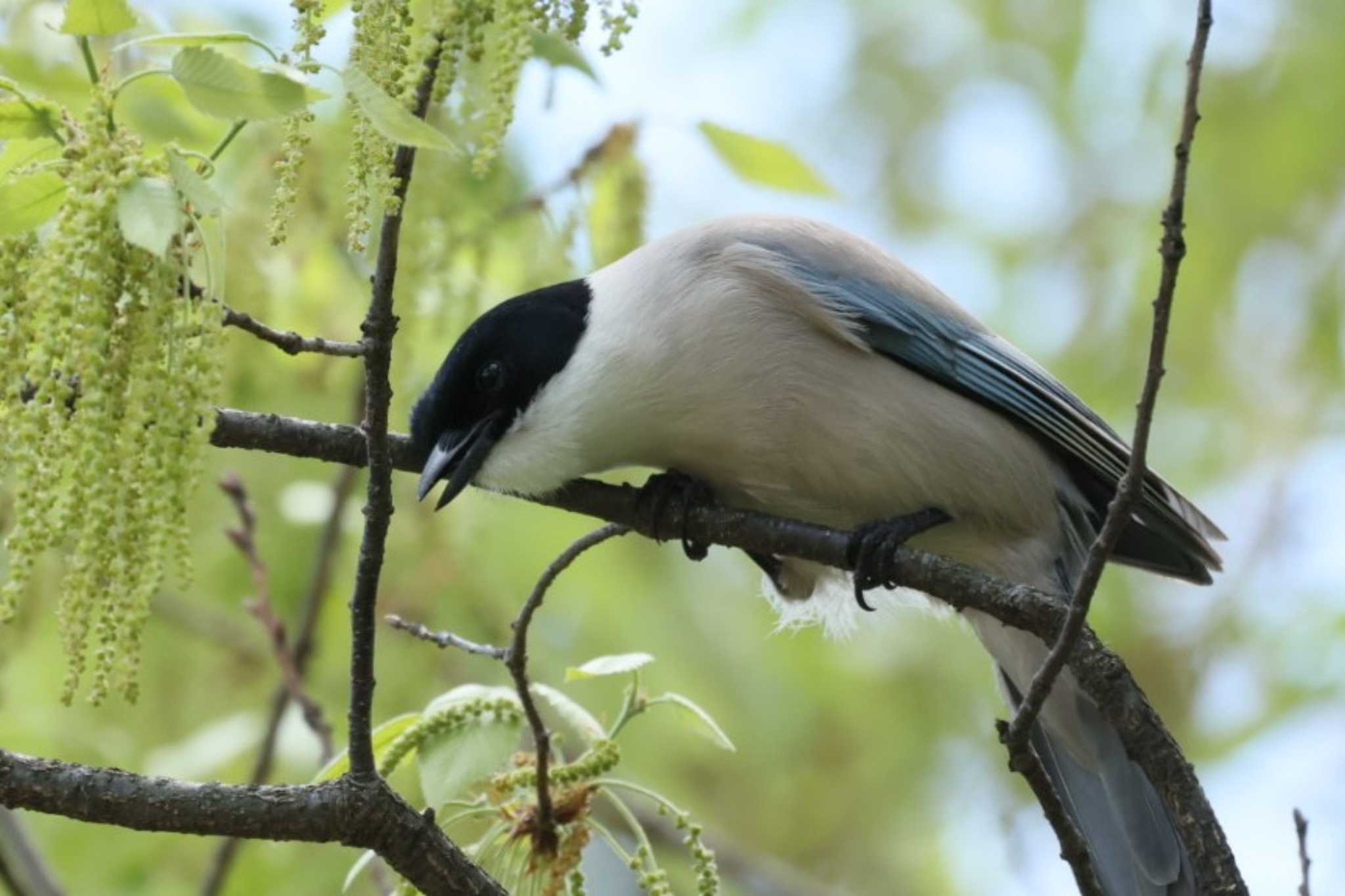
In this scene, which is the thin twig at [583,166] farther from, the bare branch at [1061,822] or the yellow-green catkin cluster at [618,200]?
the bare branch at [1061,822]

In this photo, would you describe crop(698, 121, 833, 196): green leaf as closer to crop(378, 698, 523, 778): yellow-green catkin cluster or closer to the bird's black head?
the bird's black head

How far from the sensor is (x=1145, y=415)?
2.38 metres

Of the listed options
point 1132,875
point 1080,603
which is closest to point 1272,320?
point 1132,875

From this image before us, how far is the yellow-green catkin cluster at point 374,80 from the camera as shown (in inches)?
77.7

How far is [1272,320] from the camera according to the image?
24.5ft

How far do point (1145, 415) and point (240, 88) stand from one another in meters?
1.34

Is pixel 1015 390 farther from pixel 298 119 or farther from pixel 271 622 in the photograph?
pixel 298 119

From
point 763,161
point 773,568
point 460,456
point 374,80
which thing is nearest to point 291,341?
point 374,80

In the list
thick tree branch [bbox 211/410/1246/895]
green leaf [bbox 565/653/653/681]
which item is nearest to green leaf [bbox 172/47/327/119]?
thick tree branch [bbox 211/410/1246/895]

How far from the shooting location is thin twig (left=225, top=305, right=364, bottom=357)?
2.34 meters

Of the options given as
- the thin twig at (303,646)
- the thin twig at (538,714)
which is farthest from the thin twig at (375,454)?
the thin twig at (303,646)

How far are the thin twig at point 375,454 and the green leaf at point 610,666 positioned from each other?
0.52m

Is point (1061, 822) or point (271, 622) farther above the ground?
point (271, 622)

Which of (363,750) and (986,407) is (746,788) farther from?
(363,750)
